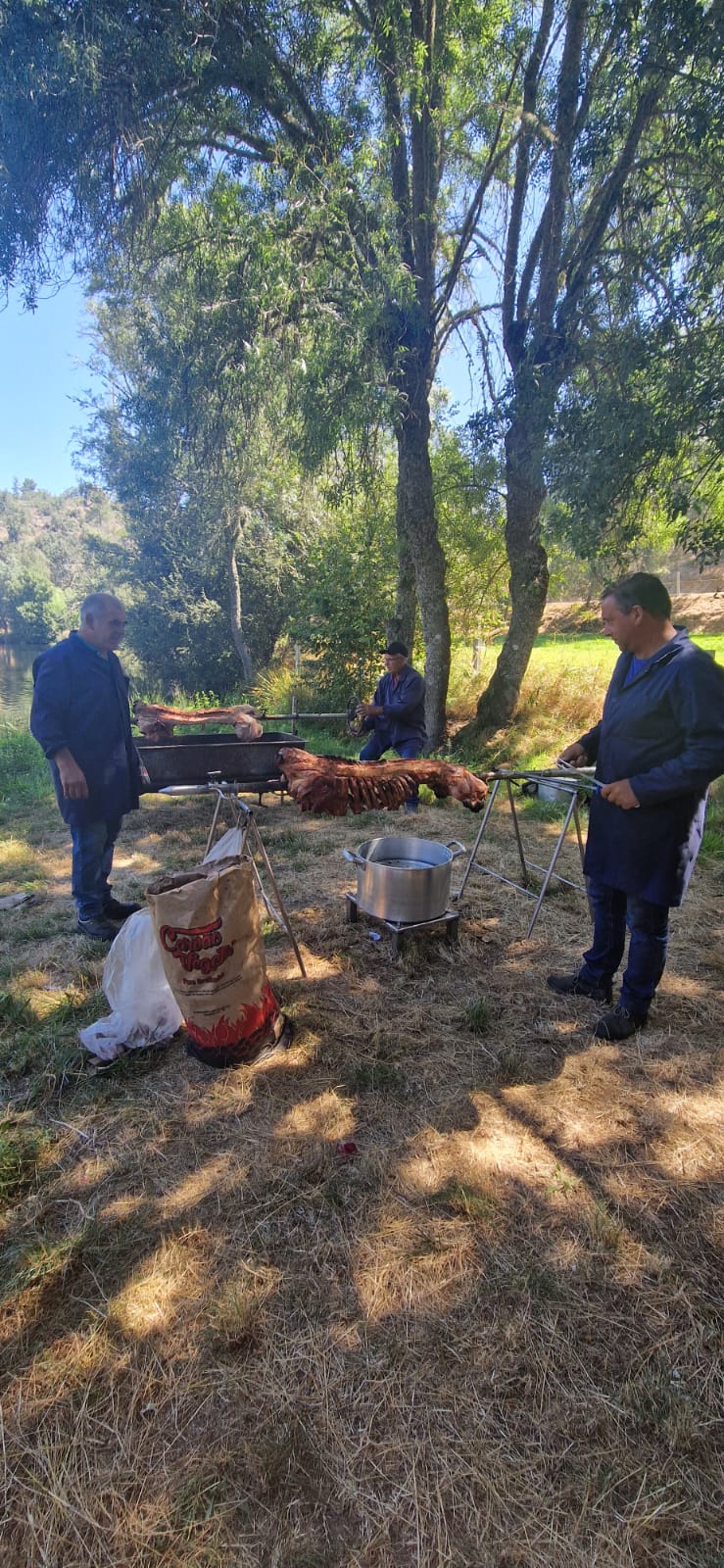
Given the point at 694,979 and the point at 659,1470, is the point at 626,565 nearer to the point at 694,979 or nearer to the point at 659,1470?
the point at 694,979

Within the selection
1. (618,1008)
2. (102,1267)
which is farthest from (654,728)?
(102,1267)

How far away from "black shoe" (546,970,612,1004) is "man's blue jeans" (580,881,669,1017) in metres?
0.03

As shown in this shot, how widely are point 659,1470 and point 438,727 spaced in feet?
26.6

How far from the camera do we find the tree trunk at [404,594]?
9.27 metres

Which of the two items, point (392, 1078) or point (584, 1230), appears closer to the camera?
point (584, 1230)

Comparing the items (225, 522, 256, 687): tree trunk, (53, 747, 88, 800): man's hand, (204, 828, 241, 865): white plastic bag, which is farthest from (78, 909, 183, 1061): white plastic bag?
(225, 522, 256, 687): tree trunk

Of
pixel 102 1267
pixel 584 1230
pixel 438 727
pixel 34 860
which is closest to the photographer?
pixel 102 1267

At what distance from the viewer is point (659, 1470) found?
4.95ft

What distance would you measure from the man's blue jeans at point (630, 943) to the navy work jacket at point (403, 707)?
348 centimetres

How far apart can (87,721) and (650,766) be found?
3021mm

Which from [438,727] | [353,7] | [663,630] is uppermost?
[353,7]

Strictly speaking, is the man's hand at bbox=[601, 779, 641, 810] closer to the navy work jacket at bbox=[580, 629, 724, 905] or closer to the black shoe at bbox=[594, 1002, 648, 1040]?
the navy work jacket at bbox=[580, 629, 724, 905]

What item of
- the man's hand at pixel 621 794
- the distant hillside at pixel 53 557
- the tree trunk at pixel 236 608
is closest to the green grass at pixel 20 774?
the man's hand at pixel 621 794

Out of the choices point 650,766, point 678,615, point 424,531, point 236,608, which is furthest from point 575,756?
point 678,615
